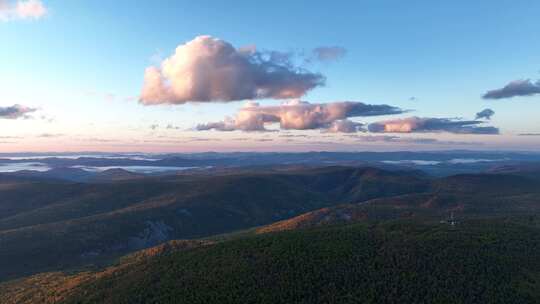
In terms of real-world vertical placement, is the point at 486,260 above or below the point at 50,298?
above

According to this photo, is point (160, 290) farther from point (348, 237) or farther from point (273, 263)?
point (348, 237)

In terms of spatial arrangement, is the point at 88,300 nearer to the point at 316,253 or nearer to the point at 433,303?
the point at 316,253

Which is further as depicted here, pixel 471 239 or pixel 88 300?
pixel 471 239

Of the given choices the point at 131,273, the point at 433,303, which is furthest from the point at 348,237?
the point at 131,273

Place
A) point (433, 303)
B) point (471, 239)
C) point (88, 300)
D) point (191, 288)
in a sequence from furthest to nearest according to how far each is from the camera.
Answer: point (471, 239)
point (88, 300)
point (191, 288)
point (433, 303)

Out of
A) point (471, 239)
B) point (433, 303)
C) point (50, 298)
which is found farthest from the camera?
point (471, 239)

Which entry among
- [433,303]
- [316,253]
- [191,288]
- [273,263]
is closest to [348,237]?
[316,253]
